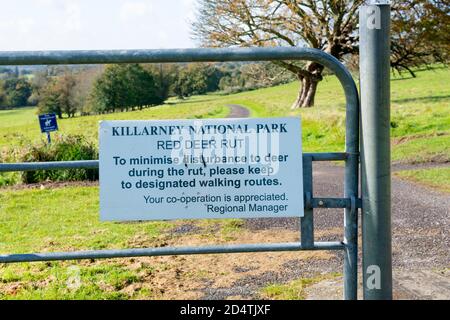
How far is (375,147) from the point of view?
255cm

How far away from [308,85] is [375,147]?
95.0 feet

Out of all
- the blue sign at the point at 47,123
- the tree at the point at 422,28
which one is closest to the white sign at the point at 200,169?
the blue sign at the point at 47,123

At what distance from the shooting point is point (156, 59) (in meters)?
2.47

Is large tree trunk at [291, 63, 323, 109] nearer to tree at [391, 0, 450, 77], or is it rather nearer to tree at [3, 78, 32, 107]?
tree at [391, 0, 450, 77]

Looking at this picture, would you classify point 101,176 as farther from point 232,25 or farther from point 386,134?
point 232,25

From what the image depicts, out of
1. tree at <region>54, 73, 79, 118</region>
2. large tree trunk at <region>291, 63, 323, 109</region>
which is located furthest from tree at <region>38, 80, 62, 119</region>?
large tree trunk at <region>291, 63, 323, 109</region>

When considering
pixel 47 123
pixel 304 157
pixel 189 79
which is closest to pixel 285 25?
pixel 189 79

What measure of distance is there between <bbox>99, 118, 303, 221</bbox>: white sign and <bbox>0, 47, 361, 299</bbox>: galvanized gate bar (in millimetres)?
121

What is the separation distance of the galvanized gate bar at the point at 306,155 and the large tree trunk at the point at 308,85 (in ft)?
88.0

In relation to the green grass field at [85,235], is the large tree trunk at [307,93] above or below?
above

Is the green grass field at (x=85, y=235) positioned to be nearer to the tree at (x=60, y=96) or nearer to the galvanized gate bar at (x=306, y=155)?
the galvanized gate bar at (x=306, y=155)

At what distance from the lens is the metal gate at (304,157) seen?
247 centimetres

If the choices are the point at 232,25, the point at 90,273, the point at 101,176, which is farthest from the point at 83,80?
the point at 101,176

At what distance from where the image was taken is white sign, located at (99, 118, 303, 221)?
260 cm
